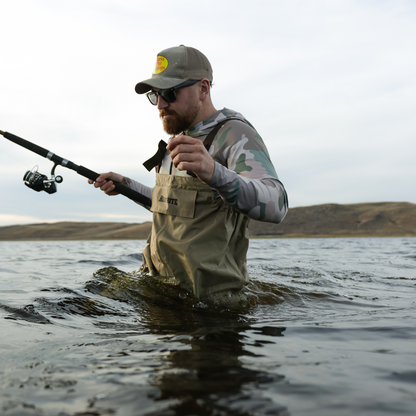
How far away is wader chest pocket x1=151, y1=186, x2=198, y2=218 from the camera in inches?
137

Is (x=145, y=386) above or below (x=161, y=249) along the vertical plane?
below

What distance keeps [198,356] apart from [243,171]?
4.95ft

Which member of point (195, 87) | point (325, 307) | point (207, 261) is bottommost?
point (325, 307)

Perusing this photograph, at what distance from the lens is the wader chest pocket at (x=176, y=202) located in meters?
3.47

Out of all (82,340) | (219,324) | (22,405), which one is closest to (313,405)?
(22,405)

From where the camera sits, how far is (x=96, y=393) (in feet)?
5.26

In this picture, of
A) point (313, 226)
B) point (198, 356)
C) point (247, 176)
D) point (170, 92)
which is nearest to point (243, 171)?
point (247, 176)

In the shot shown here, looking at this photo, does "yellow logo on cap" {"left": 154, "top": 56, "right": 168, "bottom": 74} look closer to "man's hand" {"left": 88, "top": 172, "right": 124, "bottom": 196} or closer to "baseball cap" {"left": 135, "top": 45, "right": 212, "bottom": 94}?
"baseball cap" {"left": 135, "top": 45, "right": 212, "bottom": 94}

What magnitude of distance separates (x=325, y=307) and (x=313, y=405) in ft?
8.46

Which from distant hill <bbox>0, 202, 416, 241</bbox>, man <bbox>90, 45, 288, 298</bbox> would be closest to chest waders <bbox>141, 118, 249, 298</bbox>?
man <bbox>90, 45, 288, 298</bbox>

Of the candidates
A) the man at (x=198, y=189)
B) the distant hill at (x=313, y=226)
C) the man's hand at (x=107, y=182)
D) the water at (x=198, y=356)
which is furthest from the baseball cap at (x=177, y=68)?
the distant hill at (x=313, y=226)

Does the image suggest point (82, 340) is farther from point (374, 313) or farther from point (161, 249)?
point (374, 313)

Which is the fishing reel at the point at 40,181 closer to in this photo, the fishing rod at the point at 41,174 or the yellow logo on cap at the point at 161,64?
the fishing rod at the point at 41,174

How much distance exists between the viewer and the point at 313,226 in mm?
78250
